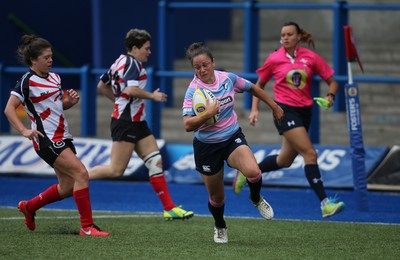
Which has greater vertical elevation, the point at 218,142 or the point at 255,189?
the point at 218,142

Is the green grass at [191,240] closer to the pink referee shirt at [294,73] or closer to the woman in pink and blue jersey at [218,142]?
the woman in pink and blue jersey at [218,142]

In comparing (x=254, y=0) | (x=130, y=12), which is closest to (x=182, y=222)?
(x=254, y=0)

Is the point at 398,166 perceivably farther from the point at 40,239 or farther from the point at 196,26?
the point at 196,26

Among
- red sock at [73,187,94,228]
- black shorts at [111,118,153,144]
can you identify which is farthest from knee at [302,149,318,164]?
red sock at [73,187,94,228]

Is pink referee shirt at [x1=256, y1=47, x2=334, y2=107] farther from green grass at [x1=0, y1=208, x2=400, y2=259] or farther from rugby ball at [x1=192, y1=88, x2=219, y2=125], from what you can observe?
rugby ball at [x1=192, y1=88, x2=219, y2=125]

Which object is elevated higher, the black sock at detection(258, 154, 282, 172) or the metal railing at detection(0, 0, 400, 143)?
the metal railing at detection(0, 0, 400, 143)

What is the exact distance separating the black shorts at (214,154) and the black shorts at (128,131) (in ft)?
8.16

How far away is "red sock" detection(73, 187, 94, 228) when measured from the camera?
33.0 ft

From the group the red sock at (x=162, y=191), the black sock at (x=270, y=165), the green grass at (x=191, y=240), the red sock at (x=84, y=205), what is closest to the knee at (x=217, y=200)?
the green grass at (x=191, y=240)

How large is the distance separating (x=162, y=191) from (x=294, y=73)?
2.12 meters

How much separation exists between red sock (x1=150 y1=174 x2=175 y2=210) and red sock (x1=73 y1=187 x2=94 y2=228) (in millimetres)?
1703

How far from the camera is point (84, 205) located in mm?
10062

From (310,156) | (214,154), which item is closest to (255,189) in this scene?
(214,154)

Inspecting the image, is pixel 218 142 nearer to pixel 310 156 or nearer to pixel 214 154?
pixel 214 154
